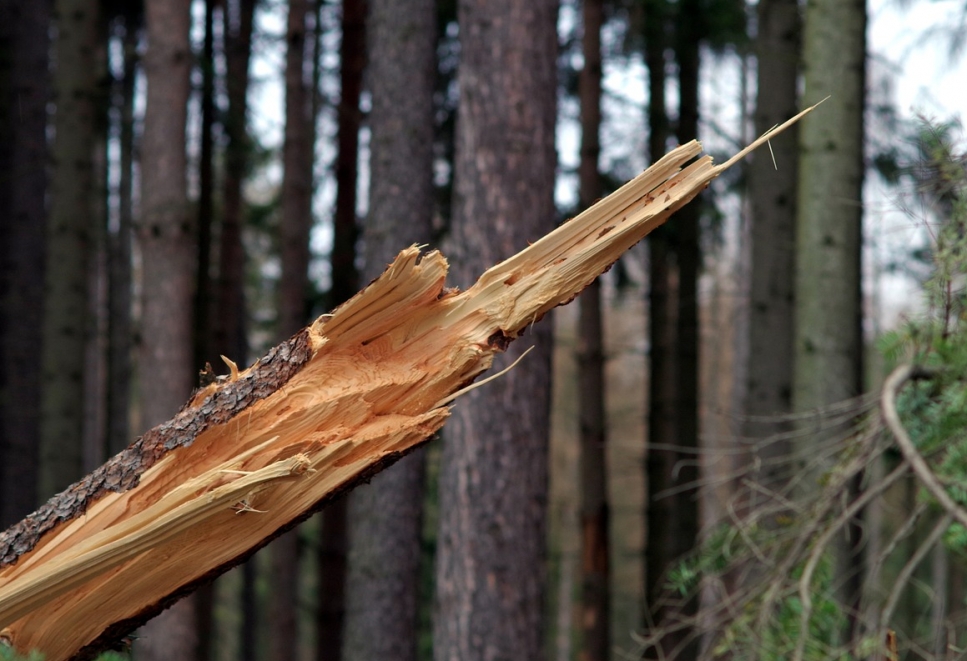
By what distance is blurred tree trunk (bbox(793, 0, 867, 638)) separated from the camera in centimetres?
468

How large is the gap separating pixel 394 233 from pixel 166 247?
1591mm

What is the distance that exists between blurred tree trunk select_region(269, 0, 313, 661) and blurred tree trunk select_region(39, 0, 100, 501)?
2110mm

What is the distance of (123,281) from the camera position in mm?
12281

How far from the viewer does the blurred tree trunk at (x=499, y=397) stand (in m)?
4.63

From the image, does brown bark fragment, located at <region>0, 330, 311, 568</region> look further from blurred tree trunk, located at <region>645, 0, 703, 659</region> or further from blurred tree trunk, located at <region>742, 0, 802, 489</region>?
blurred tree trunk, located at <region>645, 0, 703, 659</region>

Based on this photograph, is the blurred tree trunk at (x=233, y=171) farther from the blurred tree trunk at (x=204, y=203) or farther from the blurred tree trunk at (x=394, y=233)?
the blurred tree trunk at (x=394, y=233)


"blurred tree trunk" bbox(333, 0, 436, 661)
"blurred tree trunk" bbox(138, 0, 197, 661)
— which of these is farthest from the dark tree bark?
"blurred tree trunk" bbox(333, 0, 436, 661)

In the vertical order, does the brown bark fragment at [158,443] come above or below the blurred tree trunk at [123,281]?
below

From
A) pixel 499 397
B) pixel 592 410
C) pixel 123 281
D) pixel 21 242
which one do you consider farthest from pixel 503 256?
pixel 123 281

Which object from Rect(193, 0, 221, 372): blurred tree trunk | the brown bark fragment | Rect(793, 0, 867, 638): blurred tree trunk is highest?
Rect(193, 0, 221, 372): blurred tree trunk

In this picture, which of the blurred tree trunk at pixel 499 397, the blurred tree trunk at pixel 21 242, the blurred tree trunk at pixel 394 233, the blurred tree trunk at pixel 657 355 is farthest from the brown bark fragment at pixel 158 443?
the blurred tree trunk at pixel 657 355

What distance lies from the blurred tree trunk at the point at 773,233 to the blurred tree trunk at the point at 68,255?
19.3ft

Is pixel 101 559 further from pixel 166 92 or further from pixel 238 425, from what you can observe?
pixel 166 92

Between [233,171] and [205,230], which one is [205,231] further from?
[233,171]
